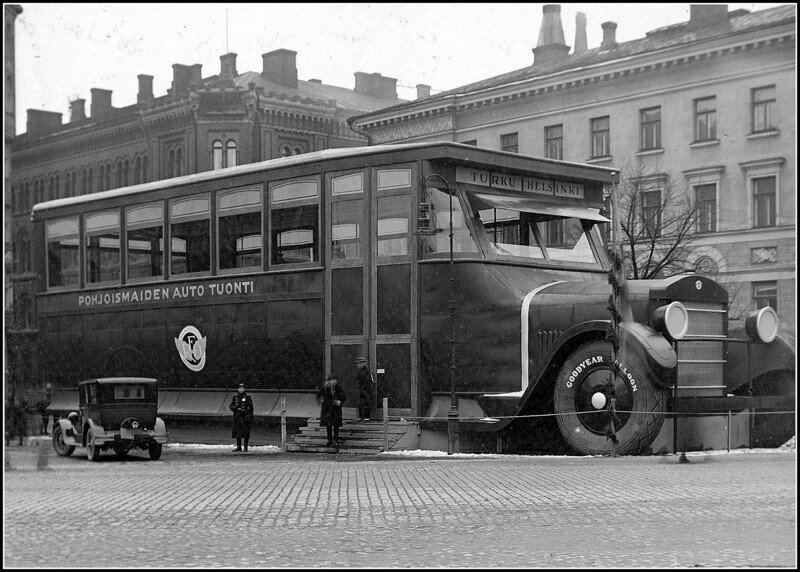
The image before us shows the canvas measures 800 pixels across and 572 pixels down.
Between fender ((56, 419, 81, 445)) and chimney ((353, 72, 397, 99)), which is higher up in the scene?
chimney ((353, 72, 397, 99))

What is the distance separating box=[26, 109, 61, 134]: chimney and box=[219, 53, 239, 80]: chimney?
6.69 ft

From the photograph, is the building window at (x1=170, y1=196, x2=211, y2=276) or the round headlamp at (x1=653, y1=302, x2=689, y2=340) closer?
the round headlamp at (x1=653, y1=302, x2=689, y2=340)

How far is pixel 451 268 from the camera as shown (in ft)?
46.4

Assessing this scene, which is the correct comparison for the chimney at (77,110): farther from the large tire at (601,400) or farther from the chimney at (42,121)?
the large tire at (601,400)

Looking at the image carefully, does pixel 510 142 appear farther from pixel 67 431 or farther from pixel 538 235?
pixel 67 431

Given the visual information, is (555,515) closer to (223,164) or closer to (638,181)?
(223,164)

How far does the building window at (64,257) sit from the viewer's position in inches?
576

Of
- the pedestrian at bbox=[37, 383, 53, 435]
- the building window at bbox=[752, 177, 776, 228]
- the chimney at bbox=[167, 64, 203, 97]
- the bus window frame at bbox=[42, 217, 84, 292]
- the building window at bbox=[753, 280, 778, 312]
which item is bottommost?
the pedestrian at bbox=[37, 383, 53, 435]

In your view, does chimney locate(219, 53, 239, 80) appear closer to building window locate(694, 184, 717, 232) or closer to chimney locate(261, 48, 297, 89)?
chimney locate(261, 48, 297, 89)

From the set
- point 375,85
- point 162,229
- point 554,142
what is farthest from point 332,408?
point 554,142

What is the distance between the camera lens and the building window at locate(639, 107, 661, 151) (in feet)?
56.2

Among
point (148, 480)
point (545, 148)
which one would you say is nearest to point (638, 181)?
→ point (545, 148)

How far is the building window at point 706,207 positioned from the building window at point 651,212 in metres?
1.98

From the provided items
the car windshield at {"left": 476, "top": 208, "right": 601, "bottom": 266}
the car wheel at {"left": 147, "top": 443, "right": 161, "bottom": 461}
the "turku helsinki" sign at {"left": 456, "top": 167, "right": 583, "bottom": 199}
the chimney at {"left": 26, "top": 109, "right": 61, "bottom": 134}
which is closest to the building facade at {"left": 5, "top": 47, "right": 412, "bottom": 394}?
the chimney at {"left": 26, "top": 109, "right": 61, "bottom": 134}
